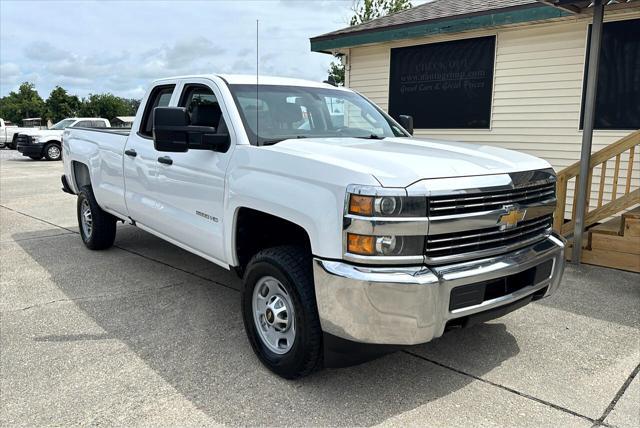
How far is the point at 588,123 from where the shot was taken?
17.7 feet

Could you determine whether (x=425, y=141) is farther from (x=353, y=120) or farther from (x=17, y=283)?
(x=17, y=283)

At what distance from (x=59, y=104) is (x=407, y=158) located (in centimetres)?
7714

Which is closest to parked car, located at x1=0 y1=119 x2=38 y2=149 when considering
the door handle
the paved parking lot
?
the paved parking lot

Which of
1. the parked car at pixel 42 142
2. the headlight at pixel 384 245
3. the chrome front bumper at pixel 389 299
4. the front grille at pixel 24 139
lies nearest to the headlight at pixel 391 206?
the headlight at pixel 384 245

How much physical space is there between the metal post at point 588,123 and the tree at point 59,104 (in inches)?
2926

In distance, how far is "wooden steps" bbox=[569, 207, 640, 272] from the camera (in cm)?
534

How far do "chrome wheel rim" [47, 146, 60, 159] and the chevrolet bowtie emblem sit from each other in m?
22.2

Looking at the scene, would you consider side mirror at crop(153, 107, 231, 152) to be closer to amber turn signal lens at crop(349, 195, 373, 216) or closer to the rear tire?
amber turn signal lens at crop(349, 195, 373, 216)

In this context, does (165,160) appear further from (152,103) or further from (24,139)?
(24,139)

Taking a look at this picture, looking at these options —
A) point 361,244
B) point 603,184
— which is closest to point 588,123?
point 603,184

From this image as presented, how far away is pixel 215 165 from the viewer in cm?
368

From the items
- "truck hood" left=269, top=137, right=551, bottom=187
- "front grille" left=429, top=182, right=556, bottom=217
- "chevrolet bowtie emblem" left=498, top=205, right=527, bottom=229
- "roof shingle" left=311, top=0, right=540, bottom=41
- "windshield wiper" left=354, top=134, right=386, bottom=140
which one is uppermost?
"roof shingle" left=311, top=0, right=540, bottom=41

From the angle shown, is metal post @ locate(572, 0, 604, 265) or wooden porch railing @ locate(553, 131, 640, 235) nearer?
metal post @ locate(572, 0, 604, 265)

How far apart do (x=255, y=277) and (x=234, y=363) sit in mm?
615
